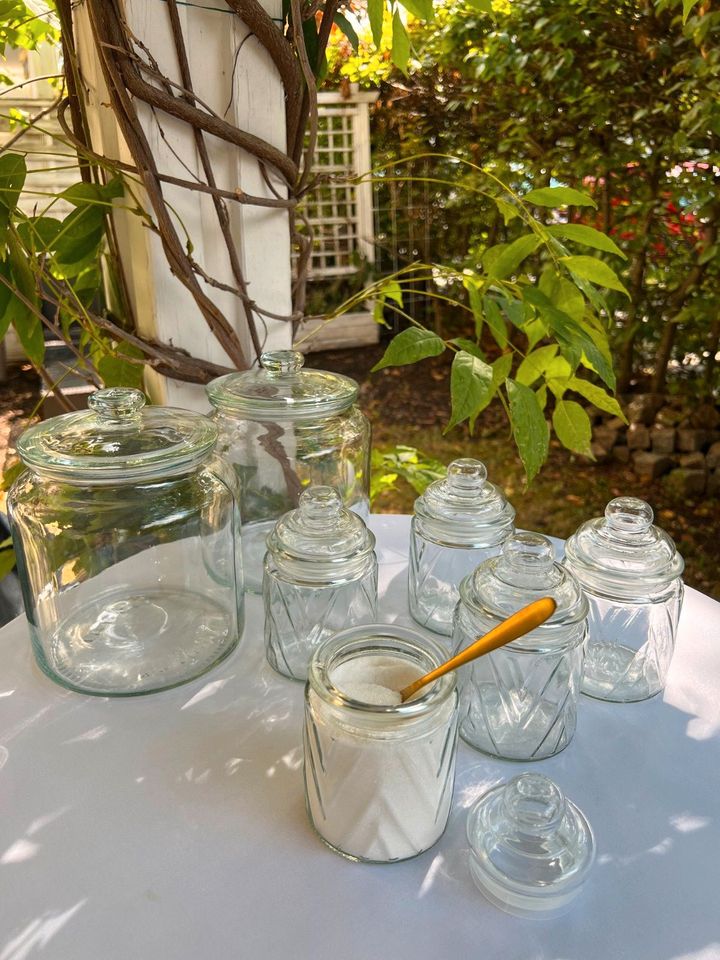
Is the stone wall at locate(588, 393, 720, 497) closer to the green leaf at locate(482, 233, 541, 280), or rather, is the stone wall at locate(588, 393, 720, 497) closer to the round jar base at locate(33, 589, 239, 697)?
the green leaf at locate(482, 233, 541, 280)

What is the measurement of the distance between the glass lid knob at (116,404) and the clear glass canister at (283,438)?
0.42ft

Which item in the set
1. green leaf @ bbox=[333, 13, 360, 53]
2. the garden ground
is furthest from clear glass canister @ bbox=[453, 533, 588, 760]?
the garden ground

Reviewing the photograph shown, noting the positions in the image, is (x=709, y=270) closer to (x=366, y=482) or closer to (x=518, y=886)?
(x=366, y=482)

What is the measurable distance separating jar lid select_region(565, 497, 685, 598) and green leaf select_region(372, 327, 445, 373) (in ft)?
0.82

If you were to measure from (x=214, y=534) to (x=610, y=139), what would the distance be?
8.62 feet

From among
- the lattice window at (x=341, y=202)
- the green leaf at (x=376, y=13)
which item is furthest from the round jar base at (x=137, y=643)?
the lattice window at (x=341, y=202)

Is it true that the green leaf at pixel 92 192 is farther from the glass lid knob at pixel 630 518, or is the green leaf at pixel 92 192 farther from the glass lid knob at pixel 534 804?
the glass lid knob at pixel 534 804

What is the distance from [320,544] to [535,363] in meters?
0.39

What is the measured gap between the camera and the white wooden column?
3.31 ft

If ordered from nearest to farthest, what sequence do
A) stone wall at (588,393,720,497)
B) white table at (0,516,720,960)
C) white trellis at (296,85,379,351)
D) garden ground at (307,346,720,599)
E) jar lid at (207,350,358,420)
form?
1. white table at (0,516,720,960)
2. jar lid at (207,350,358,420)
3. garden ground at (307,346,720,599)
4. stone wall at (588,393,720,497)
5. white trellis at (296,85,379,351)

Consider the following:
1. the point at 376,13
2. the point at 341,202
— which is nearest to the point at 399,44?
the point at 376,13

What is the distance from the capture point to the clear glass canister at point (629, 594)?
0.79m

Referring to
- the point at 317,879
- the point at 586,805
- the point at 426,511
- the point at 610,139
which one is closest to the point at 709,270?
the point at 610,139

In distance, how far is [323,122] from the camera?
14.7ft
